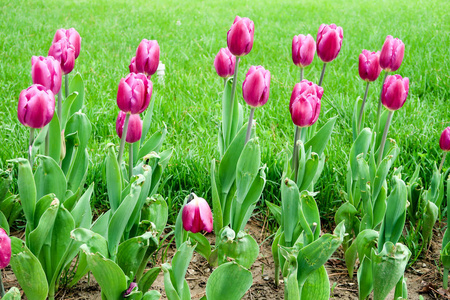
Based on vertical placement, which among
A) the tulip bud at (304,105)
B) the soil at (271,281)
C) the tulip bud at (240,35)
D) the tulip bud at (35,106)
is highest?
the tulip bud at (240,35)

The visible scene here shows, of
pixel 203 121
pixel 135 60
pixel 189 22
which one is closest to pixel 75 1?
pixel 189 22

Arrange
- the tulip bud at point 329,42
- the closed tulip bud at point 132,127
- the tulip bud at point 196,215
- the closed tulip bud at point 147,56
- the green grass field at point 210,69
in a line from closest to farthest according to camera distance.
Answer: the tulip bud at point 196,215
the closed tulip bud at point 132,127
the closed tulip bud at point 147,56
the tulip bud at point 329,42
the green grass field at point 210,69

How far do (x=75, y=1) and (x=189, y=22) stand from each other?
2.37 metres

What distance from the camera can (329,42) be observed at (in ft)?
5.40

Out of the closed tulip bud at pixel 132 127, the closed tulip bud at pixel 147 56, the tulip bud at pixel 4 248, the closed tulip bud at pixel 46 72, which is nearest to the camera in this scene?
the tulip bud at pixel 4 248

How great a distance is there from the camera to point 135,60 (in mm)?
1574

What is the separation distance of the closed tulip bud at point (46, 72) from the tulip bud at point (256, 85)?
520 millimetres

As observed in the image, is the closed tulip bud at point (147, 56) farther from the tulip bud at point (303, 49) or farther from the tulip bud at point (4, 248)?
the tulip bud at point (4, 248)

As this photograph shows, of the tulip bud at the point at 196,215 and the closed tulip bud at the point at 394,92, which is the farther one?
the closed tulip bud at the point at 394,92

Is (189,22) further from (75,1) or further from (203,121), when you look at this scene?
(203,121)

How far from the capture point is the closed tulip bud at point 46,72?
128 centimetres

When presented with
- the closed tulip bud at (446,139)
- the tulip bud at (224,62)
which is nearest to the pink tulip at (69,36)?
the tulip bud at (224,62)

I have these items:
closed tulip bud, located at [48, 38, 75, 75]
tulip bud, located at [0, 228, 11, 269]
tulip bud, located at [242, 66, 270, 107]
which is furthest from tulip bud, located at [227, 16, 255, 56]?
tulip bud, located at [0, 228, 11, 269]

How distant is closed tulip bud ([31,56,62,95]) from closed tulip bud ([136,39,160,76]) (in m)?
0.29
